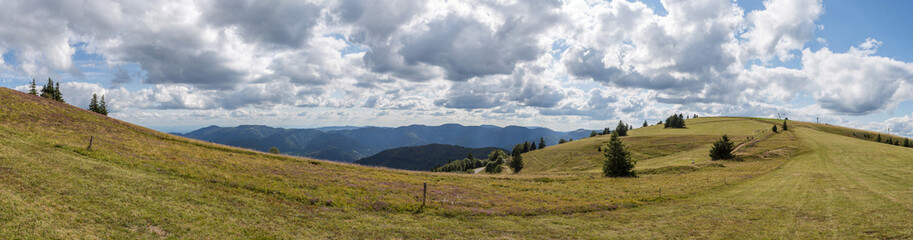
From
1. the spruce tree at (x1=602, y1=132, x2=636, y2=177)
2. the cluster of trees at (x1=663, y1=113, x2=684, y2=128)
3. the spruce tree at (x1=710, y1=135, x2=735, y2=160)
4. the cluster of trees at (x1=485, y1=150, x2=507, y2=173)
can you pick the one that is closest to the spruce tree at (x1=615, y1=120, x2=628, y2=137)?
the cluster of trees at (x1=663, y1=113, x2=684, y2=128)

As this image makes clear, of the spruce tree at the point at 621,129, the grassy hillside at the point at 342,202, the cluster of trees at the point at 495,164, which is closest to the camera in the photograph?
the grassy hillside at the point at 342,202

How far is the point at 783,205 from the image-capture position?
26.3 m

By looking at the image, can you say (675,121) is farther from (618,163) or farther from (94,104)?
(94,104)

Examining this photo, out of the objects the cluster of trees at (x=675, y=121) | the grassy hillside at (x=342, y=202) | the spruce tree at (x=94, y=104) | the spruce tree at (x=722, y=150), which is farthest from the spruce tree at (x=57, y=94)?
the cluster of trees at (x=675, y=121)

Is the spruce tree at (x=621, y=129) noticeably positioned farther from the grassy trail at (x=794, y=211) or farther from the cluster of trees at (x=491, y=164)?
the grassy trail at (x=794, y=211)

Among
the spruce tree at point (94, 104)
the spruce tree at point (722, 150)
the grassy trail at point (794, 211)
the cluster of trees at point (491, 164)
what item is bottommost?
the cluster of trees at point (491, 164)

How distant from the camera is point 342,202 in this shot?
24.2 metres

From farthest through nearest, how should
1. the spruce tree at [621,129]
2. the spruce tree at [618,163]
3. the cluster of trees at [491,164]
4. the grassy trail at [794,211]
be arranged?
the spruce tree at [621,129]
the cluster of trees at [491,164]
the spruce tree at [618,163]
the grassy trail at [794,211]

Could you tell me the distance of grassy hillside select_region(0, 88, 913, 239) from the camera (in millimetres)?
16031

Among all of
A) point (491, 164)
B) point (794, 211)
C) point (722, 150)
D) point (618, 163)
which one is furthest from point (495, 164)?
point (794, 211)

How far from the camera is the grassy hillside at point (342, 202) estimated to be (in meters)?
16.0

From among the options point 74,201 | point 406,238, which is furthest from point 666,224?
point 74,201

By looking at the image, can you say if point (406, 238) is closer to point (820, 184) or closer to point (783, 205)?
point (783, 205)

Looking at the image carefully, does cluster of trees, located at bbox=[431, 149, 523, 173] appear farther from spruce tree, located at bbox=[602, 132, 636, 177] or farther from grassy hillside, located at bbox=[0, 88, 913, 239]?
grassy hillside, located at bbox=[0, 88, 913, 239]
